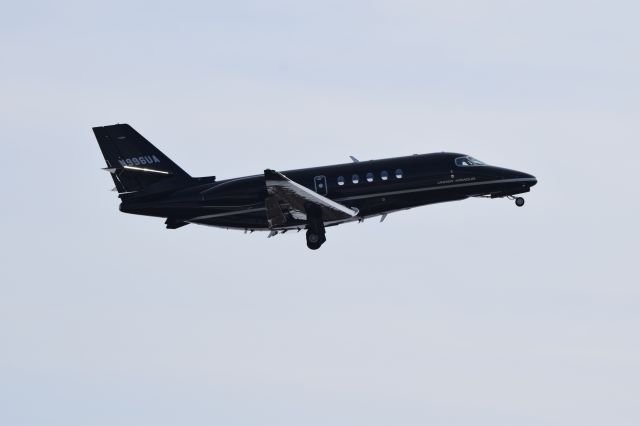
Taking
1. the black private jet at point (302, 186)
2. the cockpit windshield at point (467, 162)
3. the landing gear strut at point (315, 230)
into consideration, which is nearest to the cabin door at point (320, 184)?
the black private jet at point (302, 186)

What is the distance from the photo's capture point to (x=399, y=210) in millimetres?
56812

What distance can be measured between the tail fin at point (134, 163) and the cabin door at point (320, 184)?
748 centimetres

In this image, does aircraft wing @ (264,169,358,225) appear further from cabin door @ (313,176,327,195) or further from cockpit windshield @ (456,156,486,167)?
cockpit windshield @ (456,156,486,167)

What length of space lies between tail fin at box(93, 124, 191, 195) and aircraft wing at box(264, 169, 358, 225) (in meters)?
7.86

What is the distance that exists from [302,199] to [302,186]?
1053mm

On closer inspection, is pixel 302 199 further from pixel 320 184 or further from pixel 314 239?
pixel 314 239

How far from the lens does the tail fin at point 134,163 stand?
5784 centimetres

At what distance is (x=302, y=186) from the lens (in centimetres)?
5416

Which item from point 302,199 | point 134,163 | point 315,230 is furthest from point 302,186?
point 134,163

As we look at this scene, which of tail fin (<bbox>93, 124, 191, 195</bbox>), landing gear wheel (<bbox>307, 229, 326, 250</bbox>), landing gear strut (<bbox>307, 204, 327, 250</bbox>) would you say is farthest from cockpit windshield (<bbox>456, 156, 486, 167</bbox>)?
tail fin (<bbox>93, 124, 191, 195</bbox>)

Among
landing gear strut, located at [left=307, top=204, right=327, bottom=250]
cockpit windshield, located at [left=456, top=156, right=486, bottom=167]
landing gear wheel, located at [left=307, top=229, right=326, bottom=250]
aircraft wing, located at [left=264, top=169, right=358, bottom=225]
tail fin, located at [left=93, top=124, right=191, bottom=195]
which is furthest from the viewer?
tail fin, located at [left=93, top=124, right=191, bottom=195]

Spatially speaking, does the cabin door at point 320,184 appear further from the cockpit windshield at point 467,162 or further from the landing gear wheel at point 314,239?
the cockpit windshield at point 467,162

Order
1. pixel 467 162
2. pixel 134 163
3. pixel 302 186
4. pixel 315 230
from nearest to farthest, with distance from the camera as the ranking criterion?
pixel 302 186, pixel 315 230, pixel 467 162, pixel 134 163

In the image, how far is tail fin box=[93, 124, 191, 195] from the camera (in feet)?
190
